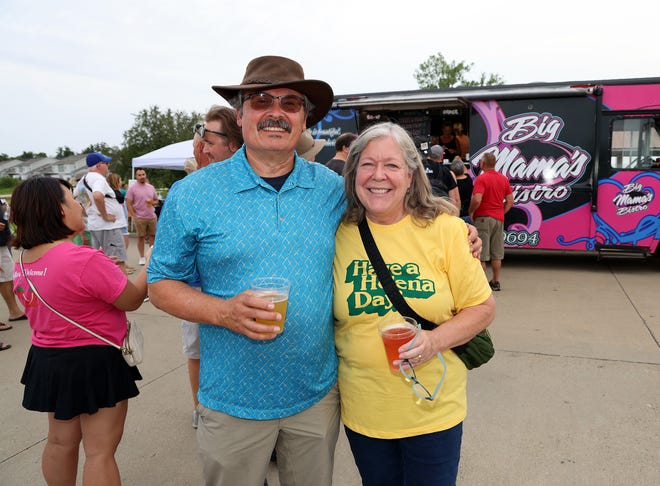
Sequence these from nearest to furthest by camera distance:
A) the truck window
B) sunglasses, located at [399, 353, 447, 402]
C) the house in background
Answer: sunglasses, located at [399, 353, 447, 402] < the truck window < the house in background

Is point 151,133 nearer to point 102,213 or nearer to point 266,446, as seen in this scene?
point 102,213

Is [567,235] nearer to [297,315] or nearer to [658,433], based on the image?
[658,433]

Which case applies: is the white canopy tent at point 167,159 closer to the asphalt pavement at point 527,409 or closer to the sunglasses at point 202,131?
the asphalt pavement at point 527,409

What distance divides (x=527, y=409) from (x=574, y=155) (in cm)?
556

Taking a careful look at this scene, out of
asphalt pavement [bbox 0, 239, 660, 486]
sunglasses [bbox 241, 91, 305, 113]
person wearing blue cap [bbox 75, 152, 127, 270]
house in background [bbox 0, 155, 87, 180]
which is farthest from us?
house in background [bbox 0, 155, 87, 180]

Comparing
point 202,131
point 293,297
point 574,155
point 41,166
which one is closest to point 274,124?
point 293,297

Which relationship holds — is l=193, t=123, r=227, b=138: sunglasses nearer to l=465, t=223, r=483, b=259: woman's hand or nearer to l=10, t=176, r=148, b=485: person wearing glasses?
l=10, t=176, r=148, b=485: person wearing glasses

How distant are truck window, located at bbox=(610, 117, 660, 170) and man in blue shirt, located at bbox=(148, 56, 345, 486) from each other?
734 cm

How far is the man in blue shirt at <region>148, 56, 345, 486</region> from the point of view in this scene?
1.65m

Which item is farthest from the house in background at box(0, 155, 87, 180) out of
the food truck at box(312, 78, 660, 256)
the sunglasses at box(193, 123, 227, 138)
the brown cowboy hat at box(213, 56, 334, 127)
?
the brown cowboy hat at box(213, 56, 334, 127)

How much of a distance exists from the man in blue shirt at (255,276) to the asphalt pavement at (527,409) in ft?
4.04

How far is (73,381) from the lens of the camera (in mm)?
2092

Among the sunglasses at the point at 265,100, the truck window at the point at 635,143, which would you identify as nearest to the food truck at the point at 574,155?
the truck window at the point at 635,143

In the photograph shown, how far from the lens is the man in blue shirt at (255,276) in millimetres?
1646
